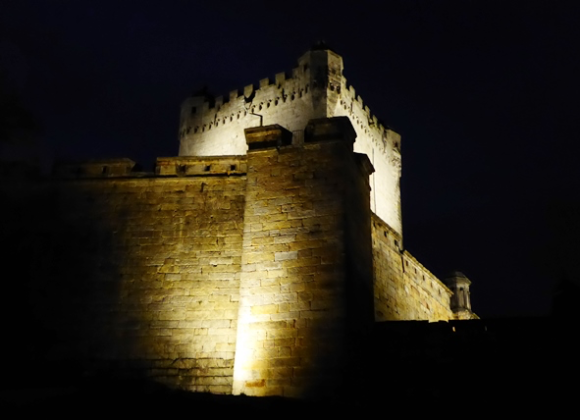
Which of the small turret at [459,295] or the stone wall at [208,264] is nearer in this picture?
the stone wall at [208,264]

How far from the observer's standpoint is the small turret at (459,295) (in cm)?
2189

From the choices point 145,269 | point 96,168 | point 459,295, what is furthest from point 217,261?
point 459,295

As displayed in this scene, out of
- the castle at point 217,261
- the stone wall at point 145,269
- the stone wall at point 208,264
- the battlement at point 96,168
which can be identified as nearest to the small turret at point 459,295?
the castle at point 217,261

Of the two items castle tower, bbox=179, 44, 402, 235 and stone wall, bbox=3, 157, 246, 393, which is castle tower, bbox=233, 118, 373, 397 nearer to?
stone wall, bbox=3, 157, 246, 393

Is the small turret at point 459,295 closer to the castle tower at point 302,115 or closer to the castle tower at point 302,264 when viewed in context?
the castle tower at point 302,115

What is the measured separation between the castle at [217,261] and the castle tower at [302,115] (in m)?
10.5

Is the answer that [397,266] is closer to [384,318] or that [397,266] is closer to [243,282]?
[384,318]

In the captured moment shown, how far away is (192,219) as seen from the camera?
492 inches

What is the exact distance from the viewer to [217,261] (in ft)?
39.4

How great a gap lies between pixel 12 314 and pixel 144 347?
2951 millimetres

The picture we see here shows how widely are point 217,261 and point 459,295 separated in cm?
1309

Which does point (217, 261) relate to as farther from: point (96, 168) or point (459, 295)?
point (459, 295)

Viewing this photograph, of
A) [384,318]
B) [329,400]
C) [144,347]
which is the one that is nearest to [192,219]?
[144,347]

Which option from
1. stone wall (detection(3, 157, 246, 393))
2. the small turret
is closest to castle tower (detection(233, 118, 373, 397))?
stone wall (detection(3, 157, 246, 393))
